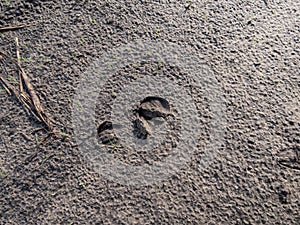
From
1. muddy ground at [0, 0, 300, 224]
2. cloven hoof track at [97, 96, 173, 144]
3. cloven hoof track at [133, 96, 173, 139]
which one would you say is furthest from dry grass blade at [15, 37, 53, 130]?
cloven hoof track at [133, 96, 173, 139]

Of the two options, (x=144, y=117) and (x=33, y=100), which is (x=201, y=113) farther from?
(x=33, y=100)

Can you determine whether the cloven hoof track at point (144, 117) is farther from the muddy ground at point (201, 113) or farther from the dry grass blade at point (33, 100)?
the dry grass blade at point (33, 100)

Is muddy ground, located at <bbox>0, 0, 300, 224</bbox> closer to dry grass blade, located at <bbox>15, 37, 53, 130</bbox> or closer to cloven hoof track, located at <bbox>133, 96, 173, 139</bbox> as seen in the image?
dry grass blade, located at <bbox>15, 37, 53, 130</bbox>

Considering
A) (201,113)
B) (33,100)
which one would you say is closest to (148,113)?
(201,113)

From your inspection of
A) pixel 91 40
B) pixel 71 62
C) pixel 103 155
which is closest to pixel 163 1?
pixel 91 40

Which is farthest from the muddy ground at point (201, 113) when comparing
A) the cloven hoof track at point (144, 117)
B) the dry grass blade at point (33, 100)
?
the cloven hoof track at point (144, 117)
